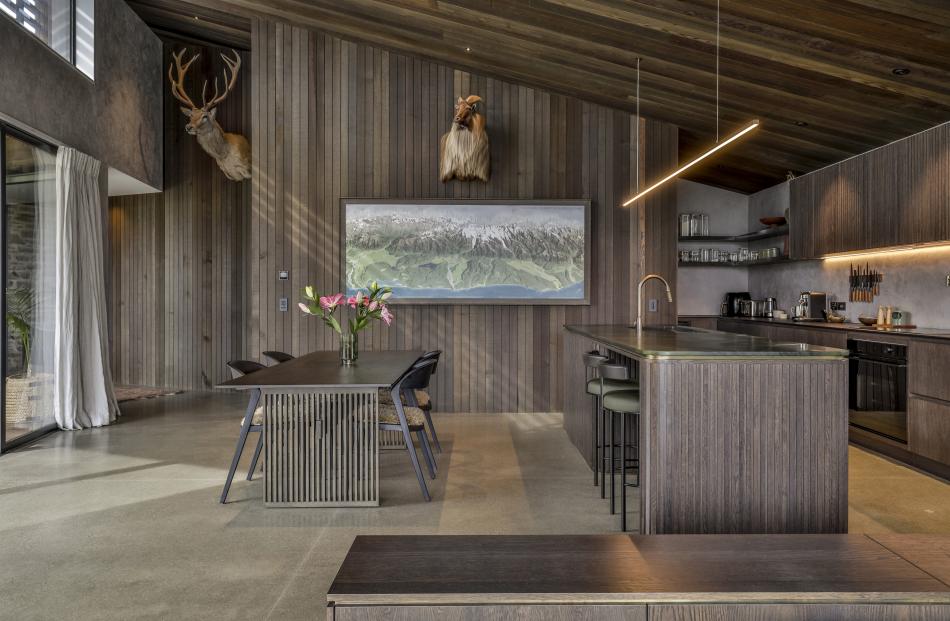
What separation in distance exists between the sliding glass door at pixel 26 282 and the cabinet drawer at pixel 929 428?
6715 mm

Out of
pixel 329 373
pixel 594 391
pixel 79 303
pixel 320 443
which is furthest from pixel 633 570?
pixel 79 303

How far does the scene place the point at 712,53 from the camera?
4.69m

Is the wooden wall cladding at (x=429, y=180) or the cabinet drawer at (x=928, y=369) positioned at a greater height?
the wooden wall cladding at (x=429, y=180)

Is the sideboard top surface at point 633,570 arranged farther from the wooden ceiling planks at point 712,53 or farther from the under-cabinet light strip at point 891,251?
the under-cabinet light strip at point 891,251

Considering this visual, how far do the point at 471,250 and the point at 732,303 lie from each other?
3558 mm

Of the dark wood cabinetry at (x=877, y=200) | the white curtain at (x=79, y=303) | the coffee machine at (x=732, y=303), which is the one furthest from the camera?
the coffee machine at (x=732, y=303)

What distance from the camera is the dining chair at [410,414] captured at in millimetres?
Result: 3926

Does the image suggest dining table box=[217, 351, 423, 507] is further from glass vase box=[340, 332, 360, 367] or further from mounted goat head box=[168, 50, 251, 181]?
mounted goat head box=[168, 50, 251, 181]

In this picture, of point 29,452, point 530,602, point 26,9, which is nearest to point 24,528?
point 29,452

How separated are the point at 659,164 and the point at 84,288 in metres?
5.75

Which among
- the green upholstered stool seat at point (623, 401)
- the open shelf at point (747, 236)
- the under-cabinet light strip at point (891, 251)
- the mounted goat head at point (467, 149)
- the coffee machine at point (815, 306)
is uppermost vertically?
the mounted goat head at point (467, 149)

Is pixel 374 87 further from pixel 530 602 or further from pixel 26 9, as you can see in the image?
pixel 530 602

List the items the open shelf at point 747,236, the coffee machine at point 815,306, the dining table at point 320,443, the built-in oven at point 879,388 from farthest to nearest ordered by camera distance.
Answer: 1. the open shelf at point 747,236
2. the coffee machine at point 815,306
3. the built-in oven at point 879,388
4. the dining table at point 320,443

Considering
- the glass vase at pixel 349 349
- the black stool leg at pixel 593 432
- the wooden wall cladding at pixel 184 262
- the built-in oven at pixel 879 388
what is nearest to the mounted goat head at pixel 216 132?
the wooden wall cladding at pixel 184 262
